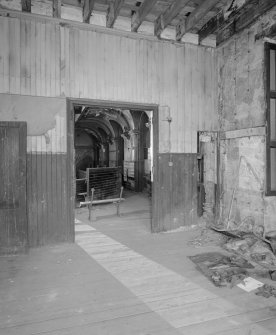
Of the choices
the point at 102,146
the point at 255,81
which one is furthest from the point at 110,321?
the point at 102,146

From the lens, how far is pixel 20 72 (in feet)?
15.8

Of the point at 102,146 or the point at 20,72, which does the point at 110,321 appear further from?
the point at 102,146

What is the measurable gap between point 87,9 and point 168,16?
1.48 m

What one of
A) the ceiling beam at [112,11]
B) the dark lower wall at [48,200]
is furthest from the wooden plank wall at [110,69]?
the dark lower wall at [48,200]

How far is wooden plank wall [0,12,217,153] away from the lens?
4812 mm

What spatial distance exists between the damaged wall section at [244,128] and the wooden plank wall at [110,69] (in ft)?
1.22

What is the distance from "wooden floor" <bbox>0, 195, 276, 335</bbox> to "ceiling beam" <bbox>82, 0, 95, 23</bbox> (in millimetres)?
4082

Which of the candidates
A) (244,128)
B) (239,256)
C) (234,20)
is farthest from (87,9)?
(239,256)

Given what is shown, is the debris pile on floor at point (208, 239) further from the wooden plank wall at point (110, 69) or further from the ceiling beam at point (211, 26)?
the ceiling beam at point (211, 26)

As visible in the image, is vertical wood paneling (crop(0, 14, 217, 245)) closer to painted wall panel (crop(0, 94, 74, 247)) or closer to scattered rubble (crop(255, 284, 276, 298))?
painted wall panel (crop(0, 94, 74, 247))

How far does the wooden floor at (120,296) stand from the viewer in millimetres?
2605

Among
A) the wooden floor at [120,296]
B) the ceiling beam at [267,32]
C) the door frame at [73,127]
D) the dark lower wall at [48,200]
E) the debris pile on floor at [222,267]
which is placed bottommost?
the wooden floor at [120,296]

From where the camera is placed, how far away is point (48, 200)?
5.04 meters

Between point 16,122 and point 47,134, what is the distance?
1.87 ft
